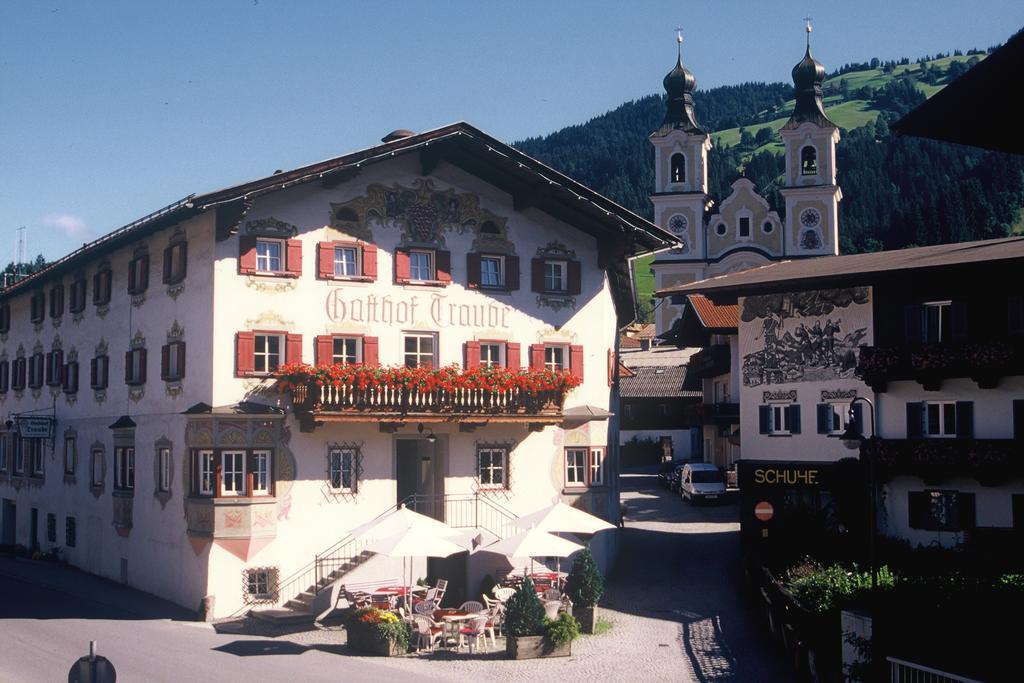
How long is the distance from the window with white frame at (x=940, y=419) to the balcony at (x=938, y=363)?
0.63 meters

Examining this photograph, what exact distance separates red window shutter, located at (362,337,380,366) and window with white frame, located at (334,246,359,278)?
1.74m

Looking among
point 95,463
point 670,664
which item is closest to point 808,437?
point 670,664

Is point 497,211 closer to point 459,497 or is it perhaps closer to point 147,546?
point 459,497

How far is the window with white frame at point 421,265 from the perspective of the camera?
32812mm

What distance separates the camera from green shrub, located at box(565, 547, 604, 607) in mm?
27734

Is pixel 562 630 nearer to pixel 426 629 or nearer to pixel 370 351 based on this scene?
pixel 426 629

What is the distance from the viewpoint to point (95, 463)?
124ft

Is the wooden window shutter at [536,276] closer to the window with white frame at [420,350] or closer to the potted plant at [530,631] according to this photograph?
the window with white frame at [420,350]

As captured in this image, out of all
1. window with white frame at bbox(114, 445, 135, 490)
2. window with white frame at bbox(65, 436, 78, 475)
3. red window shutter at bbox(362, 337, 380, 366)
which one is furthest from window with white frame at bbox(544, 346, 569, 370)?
window with white frame at bbox(65, 436, 78, 475)

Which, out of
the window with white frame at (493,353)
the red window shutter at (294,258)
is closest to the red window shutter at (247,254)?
the red window shutter at (294,258)

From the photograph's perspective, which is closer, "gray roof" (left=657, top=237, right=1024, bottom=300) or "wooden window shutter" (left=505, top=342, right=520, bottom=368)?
"gray roof" (left=657, top=237, right=1024, bottom=300)

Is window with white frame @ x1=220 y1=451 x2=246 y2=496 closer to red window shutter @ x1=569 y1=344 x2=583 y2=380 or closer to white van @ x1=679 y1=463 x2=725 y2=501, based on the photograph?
red window shutter @ x1=569 y1=344 x2=583 y2=380

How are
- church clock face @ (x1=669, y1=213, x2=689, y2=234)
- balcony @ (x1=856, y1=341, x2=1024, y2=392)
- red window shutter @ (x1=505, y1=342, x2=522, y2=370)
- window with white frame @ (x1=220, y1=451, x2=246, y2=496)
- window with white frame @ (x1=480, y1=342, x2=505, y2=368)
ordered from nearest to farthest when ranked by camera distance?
window with white frame @ (x1=220, y1=451, x2=246, y2=496) < balcony @ (x1=856, y1=341, x2=1024, y2=392) < window with white frame @ (x1=480, y1=342, x2=505, y2=368) < red window shutter @ (x1=505, y1=342, x2=522, y2=370) < church clock face @ (x1=669, y1=213, x2=689, y2=234)

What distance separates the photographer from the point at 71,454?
40.1m
